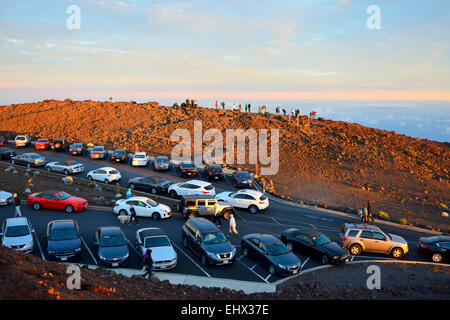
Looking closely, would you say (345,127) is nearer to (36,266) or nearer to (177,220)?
(177,220)

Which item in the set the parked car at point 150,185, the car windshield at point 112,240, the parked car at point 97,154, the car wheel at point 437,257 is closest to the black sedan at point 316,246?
the car wheel at point 437,257

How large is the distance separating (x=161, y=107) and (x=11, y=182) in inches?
1864

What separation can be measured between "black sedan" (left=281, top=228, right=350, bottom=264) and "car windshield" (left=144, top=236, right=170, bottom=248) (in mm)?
6373

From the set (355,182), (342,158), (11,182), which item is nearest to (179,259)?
(11,182)

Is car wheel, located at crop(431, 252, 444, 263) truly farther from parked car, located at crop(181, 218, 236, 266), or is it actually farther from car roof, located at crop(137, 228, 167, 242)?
car roof, located at crop(137, 228, 167, 242)

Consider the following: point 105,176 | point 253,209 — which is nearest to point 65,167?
point 105,176

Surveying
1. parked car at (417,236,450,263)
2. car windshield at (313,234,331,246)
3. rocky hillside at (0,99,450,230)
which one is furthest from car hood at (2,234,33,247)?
rocky hillside at (0,99,450,230)

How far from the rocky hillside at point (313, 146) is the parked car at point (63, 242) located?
2107 cm

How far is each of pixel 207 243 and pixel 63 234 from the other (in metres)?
6.83

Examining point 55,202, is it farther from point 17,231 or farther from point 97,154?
point 97,154

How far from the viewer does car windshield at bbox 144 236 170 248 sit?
49.7 feet

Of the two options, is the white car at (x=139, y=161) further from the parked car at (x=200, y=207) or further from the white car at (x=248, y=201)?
the parked car at (x=200, y=207)

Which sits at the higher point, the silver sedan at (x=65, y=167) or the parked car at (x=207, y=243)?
the silver sedan at (x=65, y=167)

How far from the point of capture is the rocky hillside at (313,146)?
1307 inches
